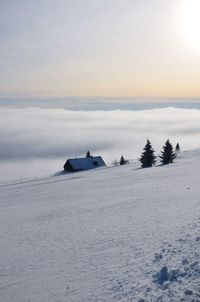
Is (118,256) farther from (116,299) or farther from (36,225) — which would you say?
(36,225)

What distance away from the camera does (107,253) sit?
1323 cm

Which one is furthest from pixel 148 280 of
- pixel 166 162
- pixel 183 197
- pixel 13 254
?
pixel 166 162

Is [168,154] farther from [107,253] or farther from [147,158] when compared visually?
[107,253]

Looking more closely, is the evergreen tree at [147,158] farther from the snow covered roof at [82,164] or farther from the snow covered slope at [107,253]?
the snow covered slope at [107,253]

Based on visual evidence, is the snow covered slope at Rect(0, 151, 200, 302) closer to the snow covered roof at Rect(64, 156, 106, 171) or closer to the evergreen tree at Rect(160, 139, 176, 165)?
the evergreen tree at Rect(160, 139, 176, 165)

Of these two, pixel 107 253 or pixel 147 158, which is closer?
pixel 107 253

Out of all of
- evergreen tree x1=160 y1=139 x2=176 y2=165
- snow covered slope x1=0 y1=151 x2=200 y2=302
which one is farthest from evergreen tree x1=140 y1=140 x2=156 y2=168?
snow covered slope x1=0 y1=151 x2=200 y2=302

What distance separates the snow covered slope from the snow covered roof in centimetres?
5515

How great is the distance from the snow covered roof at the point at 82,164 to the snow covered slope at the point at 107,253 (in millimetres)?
55148

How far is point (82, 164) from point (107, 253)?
66.3 meters

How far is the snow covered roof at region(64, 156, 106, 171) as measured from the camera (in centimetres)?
7806

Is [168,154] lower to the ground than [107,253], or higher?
higher

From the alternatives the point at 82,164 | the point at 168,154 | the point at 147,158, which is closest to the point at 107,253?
the point at 147,158

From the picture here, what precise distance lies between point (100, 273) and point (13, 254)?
17.0ft
